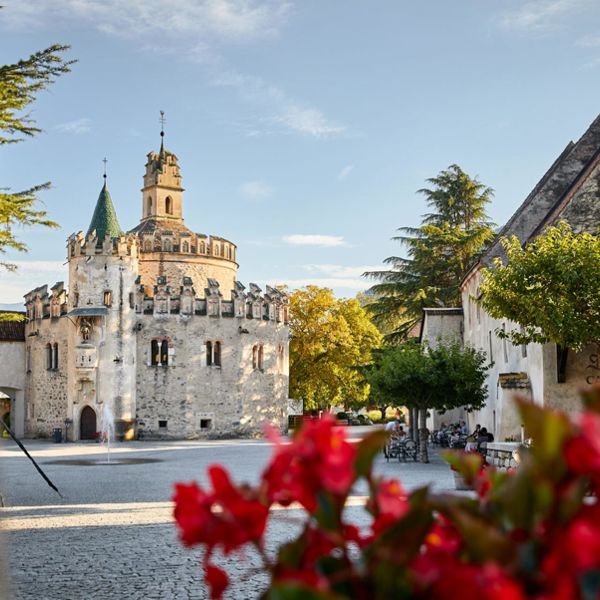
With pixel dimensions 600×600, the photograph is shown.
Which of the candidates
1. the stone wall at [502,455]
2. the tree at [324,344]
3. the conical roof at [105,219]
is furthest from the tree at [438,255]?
the stone wall at [502,455]

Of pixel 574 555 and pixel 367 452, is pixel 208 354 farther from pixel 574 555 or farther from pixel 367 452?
pixel 574 555

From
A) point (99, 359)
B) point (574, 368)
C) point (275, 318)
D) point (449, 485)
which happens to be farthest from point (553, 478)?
point (275, 318)

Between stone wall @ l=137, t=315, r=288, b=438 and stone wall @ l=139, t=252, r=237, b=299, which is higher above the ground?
stone wall @ l=139, t=252, r=237, b=299

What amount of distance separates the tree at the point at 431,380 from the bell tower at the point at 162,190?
3678 cm

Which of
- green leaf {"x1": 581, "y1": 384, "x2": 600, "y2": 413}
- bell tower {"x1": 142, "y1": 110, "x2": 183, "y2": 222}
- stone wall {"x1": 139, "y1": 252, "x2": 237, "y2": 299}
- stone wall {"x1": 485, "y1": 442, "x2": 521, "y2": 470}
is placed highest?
bell tower {"x1": 142, "y1": 110, "x2": 183, "y2": 222}

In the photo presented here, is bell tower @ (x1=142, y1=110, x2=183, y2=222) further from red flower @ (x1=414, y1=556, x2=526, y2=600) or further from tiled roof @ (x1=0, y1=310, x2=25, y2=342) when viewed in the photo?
red flower @ (x1=414, y1=556, x2=526, y2=600)

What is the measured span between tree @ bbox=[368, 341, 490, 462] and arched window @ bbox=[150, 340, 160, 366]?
77.4 ft

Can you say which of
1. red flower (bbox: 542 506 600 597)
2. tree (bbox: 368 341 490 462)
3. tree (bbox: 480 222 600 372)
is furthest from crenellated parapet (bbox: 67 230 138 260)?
red flower (bbox: 542 506 600 597)

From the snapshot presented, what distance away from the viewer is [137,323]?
49.8 meters

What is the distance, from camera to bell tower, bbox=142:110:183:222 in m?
62.6

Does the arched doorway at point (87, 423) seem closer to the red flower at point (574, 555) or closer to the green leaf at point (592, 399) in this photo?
the green leaf at point (592, 399)

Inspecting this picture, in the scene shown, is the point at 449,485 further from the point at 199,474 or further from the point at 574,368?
the point at 199,474

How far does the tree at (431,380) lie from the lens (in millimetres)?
27625

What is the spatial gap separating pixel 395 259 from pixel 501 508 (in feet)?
164
